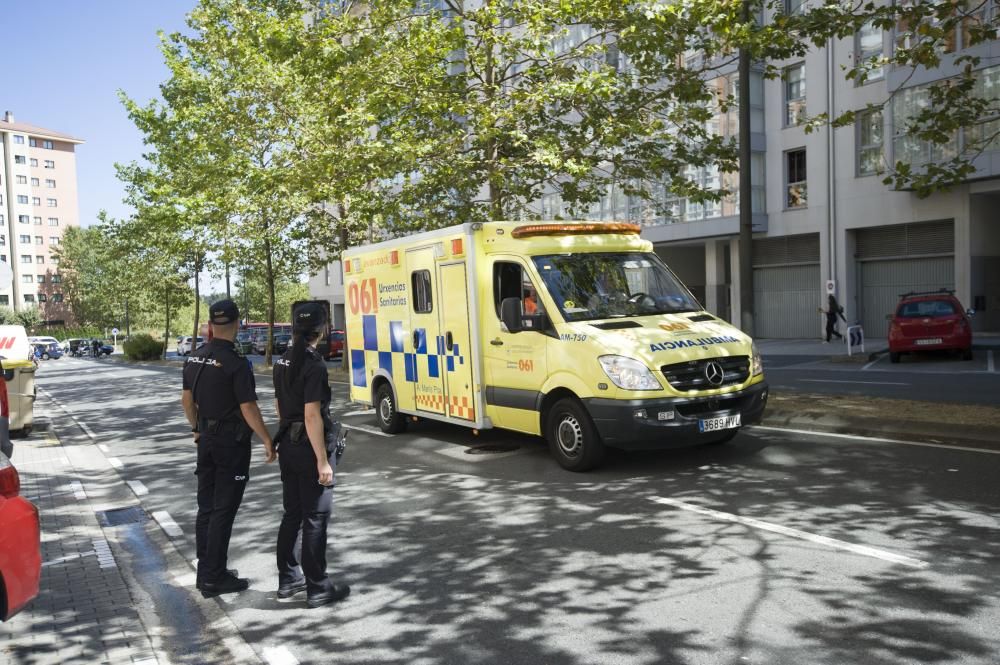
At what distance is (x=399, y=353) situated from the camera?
1122 cm

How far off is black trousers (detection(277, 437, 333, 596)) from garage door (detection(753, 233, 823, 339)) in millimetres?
27734

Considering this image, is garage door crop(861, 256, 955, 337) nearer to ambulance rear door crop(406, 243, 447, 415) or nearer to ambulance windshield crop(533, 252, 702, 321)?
ambulance windshield crop(533, 252, 702, 321)

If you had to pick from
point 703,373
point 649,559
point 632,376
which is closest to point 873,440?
point 703,373

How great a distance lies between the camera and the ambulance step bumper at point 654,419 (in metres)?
7.69

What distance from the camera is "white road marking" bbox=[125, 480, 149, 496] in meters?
8.83

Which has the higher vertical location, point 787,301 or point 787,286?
point 787,286

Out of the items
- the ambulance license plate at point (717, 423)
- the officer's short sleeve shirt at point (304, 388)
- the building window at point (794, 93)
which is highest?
the building window at point (794, 93)

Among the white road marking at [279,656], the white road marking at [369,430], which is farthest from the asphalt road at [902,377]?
the white road marking at [279,656]

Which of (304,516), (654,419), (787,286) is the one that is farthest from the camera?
(787,286)

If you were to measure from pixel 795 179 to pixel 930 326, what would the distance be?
1218 centimetres

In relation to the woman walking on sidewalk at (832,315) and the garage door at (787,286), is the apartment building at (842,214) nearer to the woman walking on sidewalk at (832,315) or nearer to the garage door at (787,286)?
the garage door at (787,286)

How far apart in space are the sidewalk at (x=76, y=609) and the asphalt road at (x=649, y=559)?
36 centimetres

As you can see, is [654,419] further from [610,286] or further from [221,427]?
[221,427]

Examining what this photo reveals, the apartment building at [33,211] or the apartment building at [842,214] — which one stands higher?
the apartment building at [33,211]
